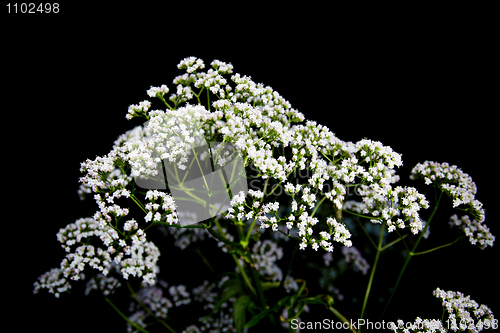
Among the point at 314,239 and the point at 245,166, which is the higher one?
the point at 245,166

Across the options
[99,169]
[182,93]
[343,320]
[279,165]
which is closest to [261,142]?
[279,165]

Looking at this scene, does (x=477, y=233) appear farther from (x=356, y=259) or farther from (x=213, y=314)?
(x=213, y=314)

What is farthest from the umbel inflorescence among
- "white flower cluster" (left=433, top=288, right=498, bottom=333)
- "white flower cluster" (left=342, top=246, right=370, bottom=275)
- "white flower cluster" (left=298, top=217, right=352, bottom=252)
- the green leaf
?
"white flower cluster" (left=342, top=246, right=370, bottom=275)

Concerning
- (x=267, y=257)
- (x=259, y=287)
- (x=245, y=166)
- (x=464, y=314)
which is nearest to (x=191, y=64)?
(x=245, y=166)

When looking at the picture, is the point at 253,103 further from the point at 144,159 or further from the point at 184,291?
the point at 184,291

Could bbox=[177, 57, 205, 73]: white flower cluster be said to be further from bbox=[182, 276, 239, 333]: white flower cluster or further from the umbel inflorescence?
bbox=[182, 276, 239, 333]: white flower cluster

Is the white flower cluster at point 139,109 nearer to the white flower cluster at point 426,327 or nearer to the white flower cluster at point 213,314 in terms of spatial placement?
the white flower cluster at point 213,314

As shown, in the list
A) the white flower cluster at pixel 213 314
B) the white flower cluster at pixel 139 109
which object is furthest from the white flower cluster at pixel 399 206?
the white flower cluster at pixel 213 314
